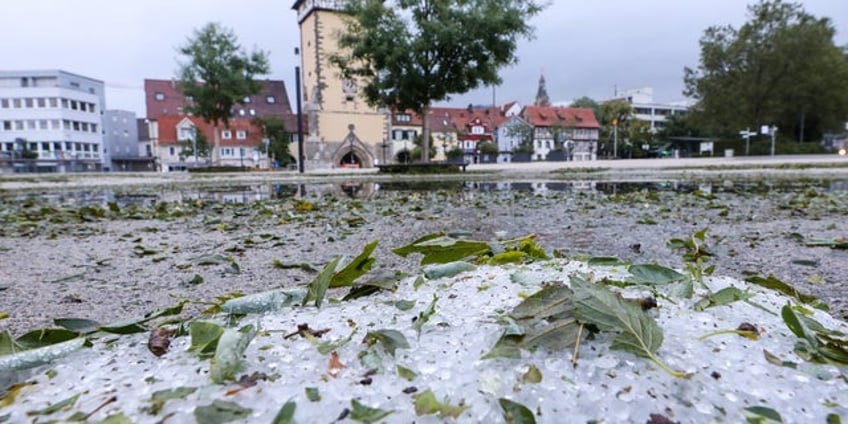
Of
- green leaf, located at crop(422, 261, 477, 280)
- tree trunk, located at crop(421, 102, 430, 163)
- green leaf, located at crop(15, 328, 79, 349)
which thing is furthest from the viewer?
tree trunk, located at crop(421, 102, 430, 163)

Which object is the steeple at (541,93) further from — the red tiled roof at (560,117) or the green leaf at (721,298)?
the green leaf at (721,298)

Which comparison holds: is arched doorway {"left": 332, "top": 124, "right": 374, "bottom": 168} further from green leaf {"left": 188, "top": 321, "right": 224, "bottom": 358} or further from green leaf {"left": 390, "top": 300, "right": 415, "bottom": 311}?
green leaf {"left": 188, "top": 321, "right": 224, "bottom": 358}

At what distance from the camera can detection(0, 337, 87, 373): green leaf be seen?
65 cm

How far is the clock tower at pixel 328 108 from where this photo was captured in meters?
30.7

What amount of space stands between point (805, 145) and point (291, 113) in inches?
1770

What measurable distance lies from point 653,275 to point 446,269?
1.36 ft

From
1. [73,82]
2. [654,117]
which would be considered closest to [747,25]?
[654,117]

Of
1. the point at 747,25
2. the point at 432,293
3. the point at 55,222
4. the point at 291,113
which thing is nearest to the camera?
the point at 432,293

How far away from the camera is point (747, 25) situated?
34.2m

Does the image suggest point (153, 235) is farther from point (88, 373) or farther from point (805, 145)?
point (805, 145)

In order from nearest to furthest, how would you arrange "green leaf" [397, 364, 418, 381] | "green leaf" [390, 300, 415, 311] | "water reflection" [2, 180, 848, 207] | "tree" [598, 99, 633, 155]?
1. "green leaf" [397, 364, 418, 381]
2. "green leaf" [390, 300, 415, 311]
3. "water reflection" [2, 180, 848, 207]
4. "tree" [598, 99, 633, 155]

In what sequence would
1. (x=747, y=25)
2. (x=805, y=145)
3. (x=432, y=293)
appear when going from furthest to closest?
1. (x=747, y=25)
2. (x=805, y=145)
3. (x=432, y=293)

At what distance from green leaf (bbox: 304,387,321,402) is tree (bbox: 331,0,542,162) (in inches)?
526

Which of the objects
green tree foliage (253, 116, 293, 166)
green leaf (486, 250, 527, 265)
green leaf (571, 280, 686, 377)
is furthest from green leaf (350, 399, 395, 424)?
green tree foliage (253, 116, 293, 166)
